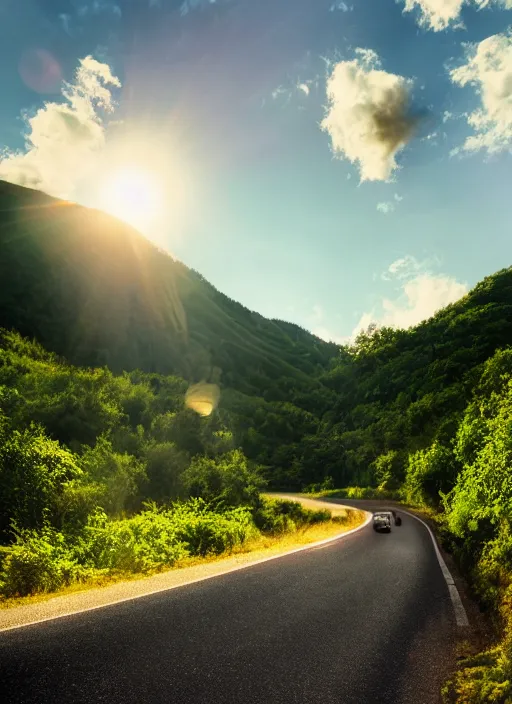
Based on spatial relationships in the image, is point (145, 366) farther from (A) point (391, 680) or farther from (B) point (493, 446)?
(A) point (391, 680)

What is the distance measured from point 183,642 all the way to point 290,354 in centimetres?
17907

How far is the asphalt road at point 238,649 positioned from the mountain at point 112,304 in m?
65.2

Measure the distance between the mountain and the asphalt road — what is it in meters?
65.2

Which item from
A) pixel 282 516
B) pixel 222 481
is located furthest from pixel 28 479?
pixel 282 516

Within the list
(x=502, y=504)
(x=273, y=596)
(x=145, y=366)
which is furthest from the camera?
(x=145, y=366)

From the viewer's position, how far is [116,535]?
42.1 feet

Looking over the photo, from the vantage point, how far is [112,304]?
8975 centimetres

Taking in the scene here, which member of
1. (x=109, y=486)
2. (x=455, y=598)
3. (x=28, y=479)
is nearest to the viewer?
(x=455, y=598)

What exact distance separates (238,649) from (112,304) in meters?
91.5

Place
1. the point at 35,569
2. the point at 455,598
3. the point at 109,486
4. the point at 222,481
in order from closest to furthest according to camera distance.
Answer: the point at 455,598 → the point at 35,569 → the point at 109,486 → the point at 222,481

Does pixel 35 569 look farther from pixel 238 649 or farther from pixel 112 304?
pixel 112 304

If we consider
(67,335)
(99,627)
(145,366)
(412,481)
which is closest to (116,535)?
(99,627)

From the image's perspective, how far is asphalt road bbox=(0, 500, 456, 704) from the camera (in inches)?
146

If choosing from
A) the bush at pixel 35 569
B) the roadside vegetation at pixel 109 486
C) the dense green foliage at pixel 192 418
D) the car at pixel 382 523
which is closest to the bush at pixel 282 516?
the roadside vegetation at pixel 109 486
